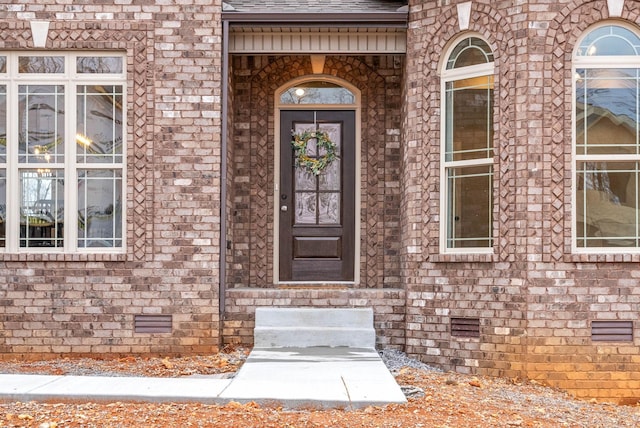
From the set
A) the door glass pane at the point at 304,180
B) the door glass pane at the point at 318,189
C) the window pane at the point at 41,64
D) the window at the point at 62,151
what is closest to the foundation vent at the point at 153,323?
the window at the point at 62,151

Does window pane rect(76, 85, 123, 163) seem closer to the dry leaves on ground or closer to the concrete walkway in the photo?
the concrete walkway

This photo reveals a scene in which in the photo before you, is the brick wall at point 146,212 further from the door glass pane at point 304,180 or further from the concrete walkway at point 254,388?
the concrete walkway at point 254,388

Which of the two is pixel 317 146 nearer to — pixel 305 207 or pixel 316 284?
pixel 305 207

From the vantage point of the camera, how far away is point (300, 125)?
9117 mm

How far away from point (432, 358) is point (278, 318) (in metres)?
1.63

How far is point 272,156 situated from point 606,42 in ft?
12.8

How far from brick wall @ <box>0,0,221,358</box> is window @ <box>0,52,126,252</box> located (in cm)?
17

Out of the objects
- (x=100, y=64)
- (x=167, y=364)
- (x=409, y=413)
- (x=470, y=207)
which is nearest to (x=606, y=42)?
(x=470, y=207)

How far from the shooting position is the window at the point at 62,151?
7.88 metres

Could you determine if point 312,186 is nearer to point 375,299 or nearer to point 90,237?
point 375,299

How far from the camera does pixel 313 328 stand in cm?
770

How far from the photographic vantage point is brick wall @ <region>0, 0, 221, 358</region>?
7785mm

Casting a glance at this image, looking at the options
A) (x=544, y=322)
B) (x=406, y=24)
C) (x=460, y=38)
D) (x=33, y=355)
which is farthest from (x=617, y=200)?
(x=33, y=355)

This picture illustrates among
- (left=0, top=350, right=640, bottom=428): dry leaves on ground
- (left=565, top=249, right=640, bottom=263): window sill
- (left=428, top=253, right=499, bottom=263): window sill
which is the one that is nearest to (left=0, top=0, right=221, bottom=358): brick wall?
(left=428, top=253, right=499, bottom=263): window sill
